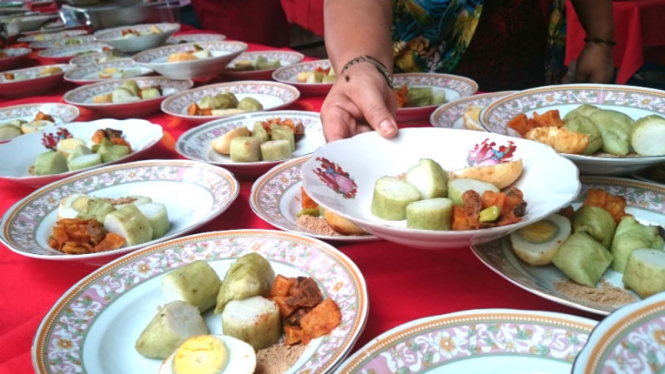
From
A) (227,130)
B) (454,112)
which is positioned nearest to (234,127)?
(227,130)

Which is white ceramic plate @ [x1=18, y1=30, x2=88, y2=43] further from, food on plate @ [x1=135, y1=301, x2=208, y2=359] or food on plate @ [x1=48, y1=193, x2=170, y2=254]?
food on plate @ [x1=135, y1=301, x2=208, y2=359]

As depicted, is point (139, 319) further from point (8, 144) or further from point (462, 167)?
point (8, 144)

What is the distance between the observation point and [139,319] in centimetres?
88

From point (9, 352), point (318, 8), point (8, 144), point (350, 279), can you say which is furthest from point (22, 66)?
point (350, 279)

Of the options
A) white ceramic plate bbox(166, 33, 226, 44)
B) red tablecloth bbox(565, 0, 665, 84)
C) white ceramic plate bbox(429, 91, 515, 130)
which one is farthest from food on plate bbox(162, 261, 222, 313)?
A: red tablecloth bbox(565, 0, 665, 84)

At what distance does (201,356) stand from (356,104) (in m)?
0.75

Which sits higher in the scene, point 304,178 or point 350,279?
point 304,178

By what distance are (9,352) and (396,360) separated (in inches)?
24.7

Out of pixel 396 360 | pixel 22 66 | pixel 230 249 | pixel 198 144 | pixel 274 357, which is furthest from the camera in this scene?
pixel 22 66

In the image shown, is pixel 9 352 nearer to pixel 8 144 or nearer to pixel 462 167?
pixel 462 167

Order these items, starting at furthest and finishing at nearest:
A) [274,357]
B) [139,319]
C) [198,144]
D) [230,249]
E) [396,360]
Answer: [198,144] → [230,249] → [139,319] → [274,357] → [396,360]

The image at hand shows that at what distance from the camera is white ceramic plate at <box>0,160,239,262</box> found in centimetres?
113

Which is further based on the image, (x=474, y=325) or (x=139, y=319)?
(x=139, y=319)

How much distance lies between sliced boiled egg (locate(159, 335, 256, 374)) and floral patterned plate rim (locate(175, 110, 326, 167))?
0.75 metres
